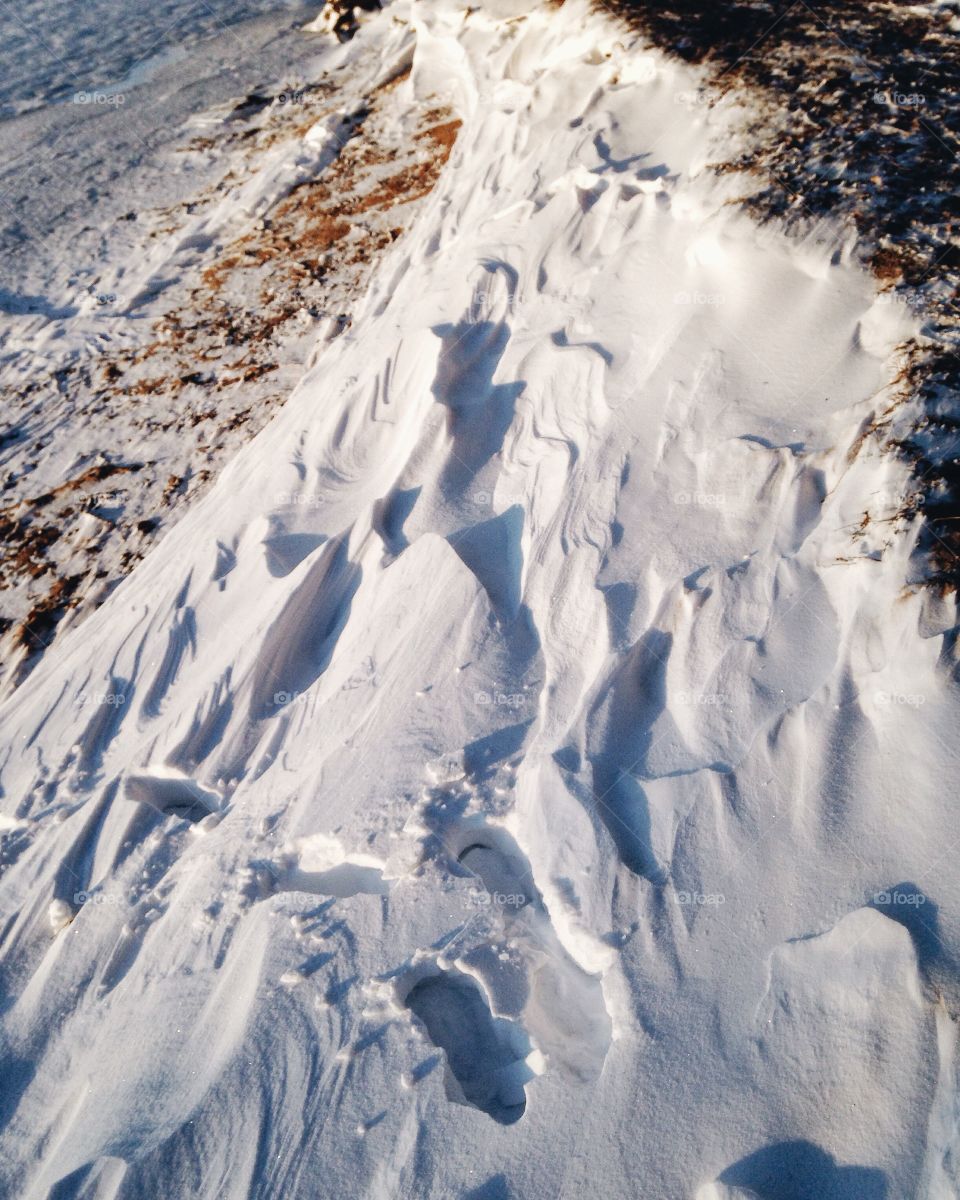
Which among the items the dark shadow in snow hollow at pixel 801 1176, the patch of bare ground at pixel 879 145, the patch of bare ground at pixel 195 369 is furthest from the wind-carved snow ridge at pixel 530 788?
the patch of bare ground at pixel 195 369

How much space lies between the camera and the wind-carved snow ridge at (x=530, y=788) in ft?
7.29

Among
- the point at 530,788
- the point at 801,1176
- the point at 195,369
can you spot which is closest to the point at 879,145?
the point at 530,788

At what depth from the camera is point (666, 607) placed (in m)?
3.21

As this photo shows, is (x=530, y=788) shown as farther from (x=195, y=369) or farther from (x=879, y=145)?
(x=195, y=369)

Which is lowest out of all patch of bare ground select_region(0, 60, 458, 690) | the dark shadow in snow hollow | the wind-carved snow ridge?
the dark shadow in snow hollow

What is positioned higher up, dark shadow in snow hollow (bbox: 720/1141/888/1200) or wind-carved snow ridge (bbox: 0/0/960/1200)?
wind-carved snow ridge (bbox: 0/0/960/1200)

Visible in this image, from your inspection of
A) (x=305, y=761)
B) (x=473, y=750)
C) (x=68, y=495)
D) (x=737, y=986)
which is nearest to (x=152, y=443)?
(x=68, y=495)

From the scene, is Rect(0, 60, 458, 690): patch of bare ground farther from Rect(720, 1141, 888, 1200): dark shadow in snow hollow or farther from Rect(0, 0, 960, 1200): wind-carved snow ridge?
Rect(720, 1141, 888, 1200): dark shadow in snow hollow

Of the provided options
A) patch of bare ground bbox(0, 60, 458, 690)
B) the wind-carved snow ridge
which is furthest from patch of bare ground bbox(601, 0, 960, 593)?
patch of bare ground bbox(0, 60, 458, 690)

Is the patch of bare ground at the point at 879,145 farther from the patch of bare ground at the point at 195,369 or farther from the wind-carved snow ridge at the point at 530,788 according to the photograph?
the patch of bare ground at the point at 195,369

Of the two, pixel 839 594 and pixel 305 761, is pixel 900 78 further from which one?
pixel 305 761

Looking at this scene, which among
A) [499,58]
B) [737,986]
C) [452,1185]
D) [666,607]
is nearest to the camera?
[452,1185]

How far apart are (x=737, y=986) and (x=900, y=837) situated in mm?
622

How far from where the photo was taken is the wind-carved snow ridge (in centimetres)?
222
